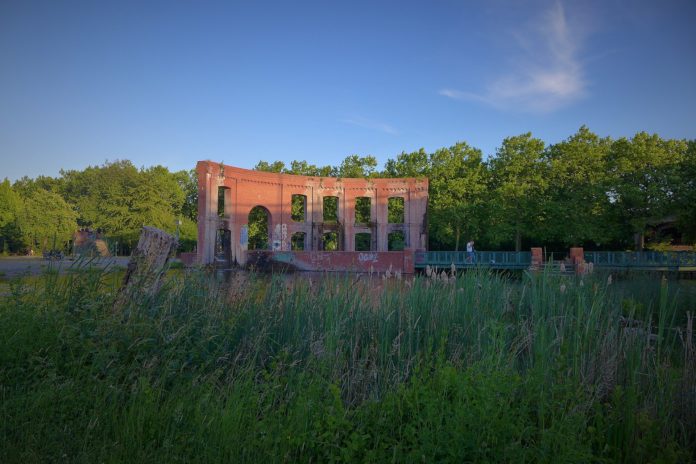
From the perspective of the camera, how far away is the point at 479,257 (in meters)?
25.2

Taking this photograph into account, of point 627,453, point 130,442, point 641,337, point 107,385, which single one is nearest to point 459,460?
point 627,453

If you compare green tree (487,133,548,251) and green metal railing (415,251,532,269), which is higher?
green tree (487,133,548,251)

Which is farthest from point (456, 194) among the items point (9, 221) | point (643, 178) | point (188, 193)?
point (9, 221)

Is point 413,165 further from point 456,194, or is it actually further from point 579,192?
point 579,192

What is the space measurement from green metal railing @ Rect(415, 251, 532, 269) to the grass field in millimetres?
18951

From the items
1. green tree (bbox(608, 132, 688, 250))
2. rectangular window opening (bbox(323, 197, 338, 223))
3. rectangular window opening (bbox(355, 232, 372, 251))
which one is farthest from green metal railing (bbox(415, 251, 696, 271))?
rectangular window opening (bbox(323, 197, 338, 223))

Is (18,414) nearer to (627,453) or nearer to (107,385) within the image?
(107,385)

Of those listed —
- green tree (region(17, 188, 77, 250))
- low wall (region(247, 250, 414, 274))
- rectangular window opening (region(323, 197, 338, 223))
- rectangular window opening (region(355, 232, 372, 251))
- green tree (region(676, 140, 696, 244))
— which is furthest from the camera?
green tree (region(17, 188, 77, 250))

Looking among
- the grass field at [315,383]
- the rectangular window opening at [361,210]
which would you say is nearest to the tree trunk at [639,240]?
the rectangular window opening at [361,210]

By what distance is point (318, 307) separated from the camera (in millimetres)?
4855

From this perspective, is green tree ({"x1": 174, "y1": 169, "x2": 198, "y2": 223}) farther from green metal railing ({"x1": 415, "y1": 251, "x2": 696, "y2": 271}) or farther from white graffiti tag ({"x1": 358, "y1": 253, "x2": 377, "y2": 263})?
green metal railing ({"x1": 415, "y1": 251, "x2": 696, "y2": 271})

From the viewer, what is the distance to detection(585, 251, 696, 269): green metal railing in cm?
2028

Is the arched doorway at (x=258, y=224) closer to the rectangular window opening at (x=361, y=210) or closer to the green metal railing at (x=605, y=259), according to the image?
the rectangular window opening at (x=361, y=210)

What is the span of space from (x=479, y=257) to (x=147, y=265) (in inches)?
892
